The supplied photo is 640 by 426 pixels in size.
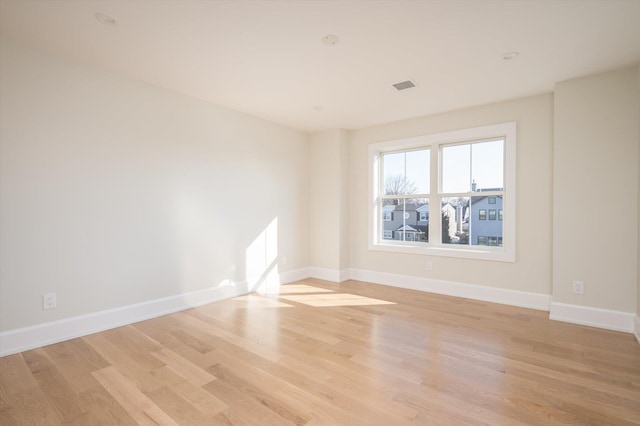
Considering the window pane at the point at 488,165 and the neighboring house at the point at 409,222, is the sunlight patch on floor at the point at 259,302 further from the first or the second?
the window pane at the point at 488,165

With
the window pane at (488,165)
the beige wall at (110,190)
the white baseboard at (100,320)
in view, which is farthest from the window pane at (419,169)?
the white baseboard at (100,320)

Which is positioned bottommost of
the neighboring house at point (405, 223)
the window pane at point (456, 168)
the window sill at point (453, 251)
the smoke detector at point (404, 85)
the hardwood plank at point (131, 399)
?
the hardwood plank at point (131, 399)

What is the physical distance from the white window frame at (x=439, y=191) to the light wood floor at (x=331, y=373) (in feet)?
3.10

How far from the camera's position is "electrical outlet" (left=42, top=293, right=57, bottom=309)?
8.66 feet

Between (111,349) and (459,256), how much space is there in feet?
13.2

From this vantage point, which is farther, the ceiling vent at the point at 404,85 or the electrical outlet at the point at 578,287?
the ceiling vent at the point at 404,85

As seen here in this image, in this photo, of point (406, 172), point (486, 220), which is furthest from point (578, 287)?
point (406, 172)

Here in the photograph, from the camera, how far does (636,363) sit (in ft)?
7.66

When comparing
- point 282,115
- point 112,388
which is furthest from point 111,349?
point 282,115

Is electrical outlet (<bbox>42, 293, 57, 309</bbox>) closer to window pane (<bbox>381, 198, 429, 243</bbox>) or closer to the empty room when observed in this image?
the empty room

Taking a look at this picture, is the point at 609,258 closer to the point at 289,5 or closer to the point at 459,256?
the point at 459,256

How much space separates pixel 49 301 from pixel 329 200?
12.1 ft

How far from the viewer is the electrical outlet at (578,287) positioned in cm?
317

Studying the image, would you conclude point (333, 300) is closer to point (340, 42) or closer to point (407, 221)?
point (407, 221)
